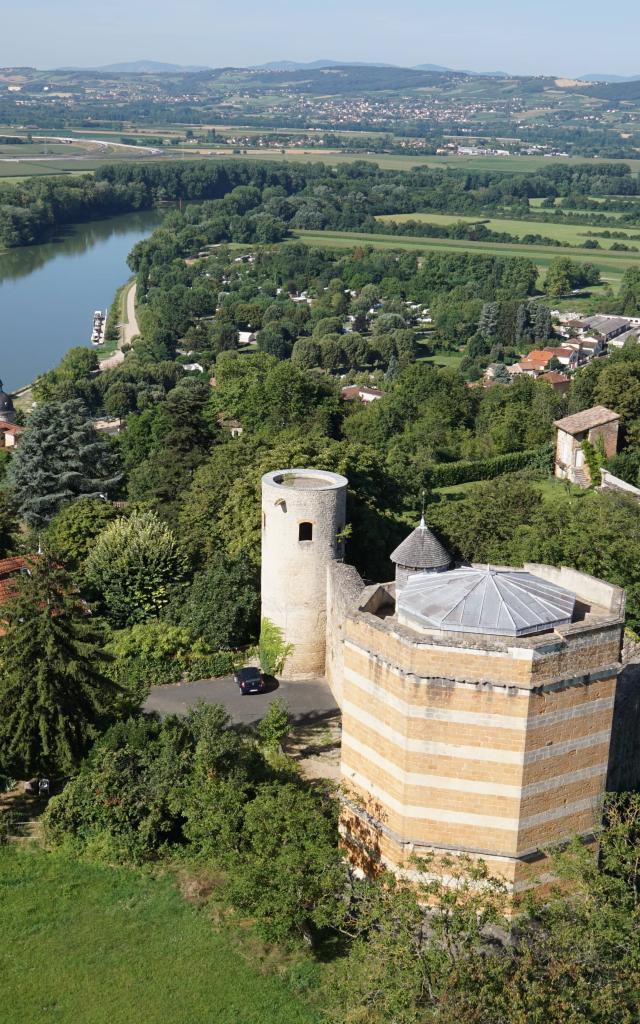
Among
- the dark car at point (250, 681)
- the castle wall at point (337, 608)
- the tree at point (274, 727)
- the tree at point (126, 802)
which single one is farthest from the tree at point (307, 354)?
the tree at point (126, 802)

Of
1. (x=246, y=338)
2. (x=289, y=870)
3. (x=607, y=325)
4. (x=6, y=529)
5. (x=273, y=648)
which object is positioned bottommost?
(x=246, y=338)

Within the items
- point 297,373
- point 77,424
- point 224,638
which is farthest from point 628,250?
point 224,638

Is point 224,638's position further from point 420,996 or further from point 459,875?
point 420,996

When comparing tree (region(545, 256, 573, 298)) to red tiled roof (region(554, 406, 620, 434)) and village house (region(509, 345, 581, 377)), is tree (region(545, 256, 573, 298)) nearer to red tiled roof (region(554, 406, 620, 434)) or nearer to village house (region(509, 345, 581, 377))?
village house (region(509, 345, 581, 377))

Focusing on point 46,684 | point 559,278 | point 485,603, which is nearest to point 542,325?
point 559,278

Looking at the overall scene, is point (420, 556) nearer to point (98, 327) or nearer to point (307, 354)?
point (307, 354)

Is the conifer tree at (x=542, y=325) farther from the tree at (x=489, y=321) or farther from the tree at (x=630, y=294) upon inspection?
the tree at (x=630, y=294)

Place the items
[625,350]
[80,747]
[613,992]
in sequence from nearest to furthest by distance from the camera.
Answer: [613,992], [80,747], [625,350]

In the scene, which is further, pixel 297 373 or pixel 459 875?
pixel 297 373
